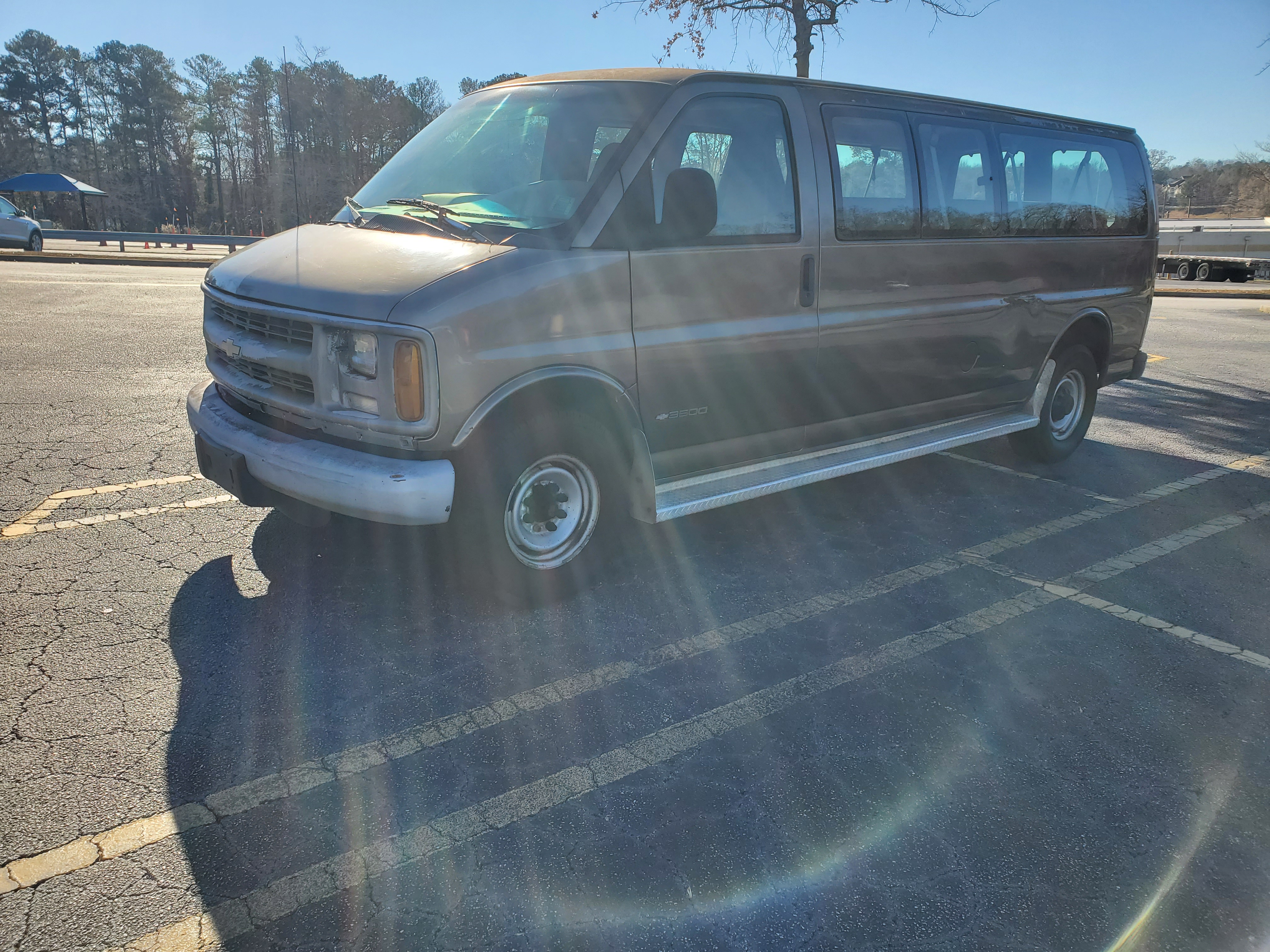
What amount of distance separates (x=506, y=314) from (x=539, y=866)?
199 cm

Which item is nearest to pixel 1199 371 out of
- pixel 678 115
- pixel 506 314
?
pixel 678 115

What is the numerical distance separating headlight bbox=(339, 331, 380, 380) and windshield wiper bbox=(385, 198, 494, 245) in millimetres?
659

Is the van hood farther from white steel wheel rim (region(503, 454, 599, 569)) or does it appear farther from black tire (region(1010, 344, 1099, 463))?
black tire (region(1010, 344, 1099, 463))

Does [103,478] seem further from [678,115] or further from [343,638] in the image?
[678,115]

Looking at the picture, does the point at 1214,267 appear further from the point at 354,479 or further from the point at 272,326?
the point at 354,479

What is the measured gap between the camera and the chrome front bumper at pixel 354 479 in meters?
3.32

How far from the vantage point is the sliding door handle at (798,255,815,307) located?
442 cm

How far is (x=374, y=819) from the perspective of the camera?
2.54m

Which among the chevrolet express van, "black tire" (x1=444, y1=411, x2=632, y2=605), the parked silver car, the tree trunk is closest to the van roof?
the chevrolet express van

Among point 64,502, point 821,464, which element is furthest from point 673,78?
point 64,502

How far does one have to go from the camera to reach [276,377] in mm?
3730

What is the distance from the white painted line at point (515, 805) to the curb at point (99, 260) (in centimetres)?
2263

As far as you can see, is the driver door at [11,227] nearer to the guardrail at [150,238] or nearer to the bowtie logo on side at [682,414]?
the guardrail at [150,238]

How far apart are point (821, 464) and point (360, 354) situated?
251cm
